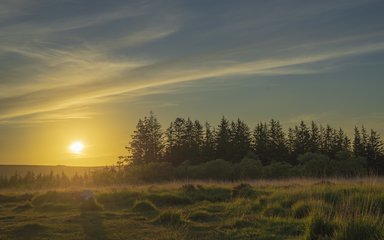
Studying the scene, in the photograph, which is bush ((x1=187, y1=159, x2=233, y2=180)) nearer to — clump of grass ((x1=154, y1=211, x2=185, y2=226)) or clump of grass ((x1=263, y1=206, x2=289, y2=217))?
clump of grass ((x1=263, y1=206, x2=289, y2=217))

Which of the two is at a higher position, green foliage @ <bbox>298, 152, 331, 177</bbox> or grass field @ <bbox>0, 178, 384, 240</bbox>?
green foliage @ <bbox>298, 152, 331, 177</bbox>

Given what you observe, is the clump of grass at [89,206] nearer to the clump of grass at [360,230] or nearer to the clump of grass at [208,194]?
the clump of grass at [208,194]

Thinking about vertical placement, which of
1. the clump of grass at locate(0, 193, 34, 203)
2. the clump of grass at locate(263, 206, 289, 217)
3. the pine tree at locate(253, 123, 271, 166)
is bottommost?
the clump of grass at locate(263, 206, 289, 217)

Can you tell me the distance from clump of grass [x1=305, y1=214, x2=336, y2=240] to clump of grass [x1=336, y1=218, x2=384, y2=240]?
23.1 inches

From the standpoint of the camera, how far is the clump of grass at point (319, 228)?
9673 millimetres

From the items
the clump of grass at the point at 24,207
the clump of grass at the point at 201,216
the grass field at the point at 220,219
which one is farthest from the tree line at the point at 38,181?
the clump of grass at the point at 201,216

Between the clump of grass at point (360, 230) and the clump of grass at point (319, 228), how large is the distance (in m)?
0.59

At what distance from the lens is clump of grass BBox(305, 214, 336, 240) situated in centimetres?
967

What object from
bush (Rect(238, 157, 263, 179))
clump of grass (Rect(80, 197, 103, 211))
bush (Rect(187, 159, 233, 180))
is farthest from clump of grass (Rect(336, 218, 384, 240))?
bush (Rect(187, 159, 233, 180))

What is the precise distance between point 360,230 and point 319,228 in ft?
4.24

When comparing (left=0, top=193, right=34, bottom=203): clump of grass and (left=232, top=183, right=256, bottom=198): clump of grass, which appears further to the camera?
(left=0, top=193, right=34, bottom=203): clump of grass

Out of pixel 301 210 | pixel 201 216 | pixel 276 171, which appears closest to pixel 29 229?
pixel 201 216

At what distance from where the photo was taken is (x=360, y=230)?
28.9 feet

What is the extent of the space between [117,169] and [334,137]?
120 feet
